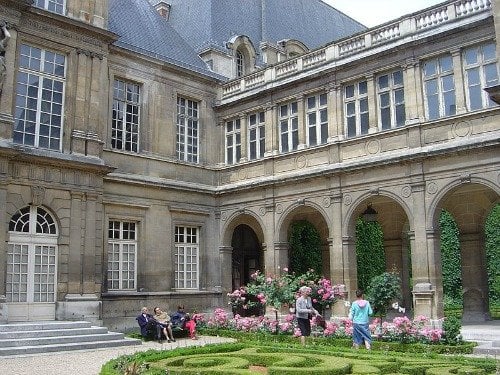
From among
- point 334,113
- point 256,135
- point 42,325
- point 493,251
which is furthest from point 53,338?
point 493,251

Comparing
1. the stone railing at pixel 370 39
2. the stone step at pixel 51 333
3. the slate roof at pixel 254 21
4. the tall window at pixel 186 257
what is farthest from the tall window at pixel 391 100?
the stone step at pixel 51 333

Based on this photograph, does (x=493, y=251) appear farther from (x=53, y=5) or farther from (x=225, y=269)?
(x=53, y=5)

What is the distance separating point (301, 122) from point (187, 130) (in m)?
3.99

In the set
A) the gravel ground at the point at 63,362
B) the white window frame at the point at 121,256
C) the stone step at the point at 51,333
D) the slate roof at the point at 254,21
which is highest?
the slate roof at the point at 254,21

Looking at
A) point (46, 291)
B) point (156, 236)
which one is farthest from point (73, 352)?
point (156, 236)

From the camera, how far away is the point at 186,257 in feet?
59.9

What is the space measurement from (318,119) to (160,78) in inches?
207

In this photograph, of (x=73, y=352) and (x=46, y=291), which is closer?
(x=73, y=352)

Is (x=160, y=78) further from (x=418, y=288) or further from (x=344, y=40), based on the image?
(x=418, y=288)

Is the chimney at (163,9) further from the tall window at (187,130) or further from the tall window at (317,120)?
the tall window at (317,120)

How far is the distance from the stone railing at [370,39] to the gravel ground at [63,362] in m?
9.08

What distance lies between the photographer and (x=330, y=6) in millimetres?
27656

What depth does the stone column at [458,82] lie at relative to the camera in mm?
14010

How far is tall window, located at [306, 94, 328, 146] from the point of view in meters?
16.9
